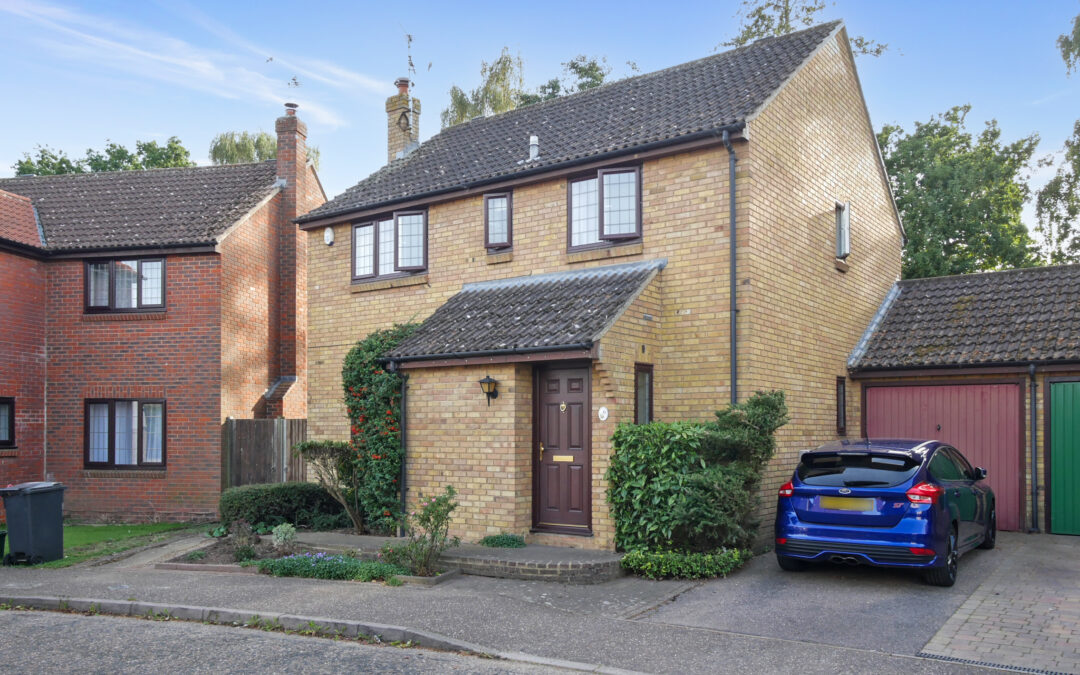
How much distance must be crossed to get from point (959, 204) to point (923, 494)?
632 inches

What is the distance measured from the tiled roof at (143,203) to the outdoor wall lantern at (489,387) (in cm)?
846

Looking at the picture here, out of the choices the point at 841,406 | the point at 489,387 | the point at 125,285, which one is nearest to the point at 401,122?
the point at 125,285

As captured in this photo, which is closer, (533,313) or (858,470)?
(858,470)

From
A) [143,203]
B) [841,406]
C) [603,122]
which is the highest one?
[603,122]

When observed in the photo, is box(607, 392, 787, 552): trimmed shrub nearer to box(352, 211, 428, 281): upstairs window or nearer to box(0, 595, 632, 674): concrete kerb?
box(0, 595, 632, 674): concrete kerb

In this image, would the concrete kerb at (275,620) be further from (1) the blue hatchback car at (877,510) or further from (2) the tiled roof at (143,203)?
A: (2) the tiled roof at (143,203)

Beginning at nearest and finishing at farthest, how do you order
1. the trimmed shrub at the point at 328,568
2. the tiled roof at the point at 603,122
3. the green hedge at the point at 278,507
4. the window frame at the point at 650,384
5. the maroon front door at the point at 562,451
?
the trimmed shrub at the point at 328,568
the maroon front door at the point at 562,451
the window frame at the point at 650,384
the tiled roof at the point at 603,122
the green hedge at the point at 278,507

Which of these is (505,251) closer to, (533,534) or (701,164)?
(701,164)

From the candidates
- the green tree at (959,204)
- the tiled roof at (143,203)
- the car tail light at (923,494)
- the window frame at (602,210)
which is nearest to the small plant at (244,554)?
the window frame at (602,210)

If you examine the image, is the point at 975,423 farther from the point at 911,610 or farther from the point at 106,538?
the point at 106,538

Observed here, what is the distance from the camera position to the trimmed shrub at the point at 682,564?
9.17 m

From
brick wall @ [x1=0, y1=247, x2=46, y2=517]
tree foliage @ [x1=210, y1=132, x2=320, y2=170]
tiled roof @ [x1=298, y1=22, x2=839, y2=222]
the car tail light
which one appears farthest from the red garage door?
tree foliage @ [x1=210, y1=132, x2=320, y2=170]

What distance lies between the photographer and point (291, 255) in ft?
63.8

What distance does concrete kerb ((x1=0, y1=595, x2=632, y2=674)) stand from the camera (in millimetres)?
6629
